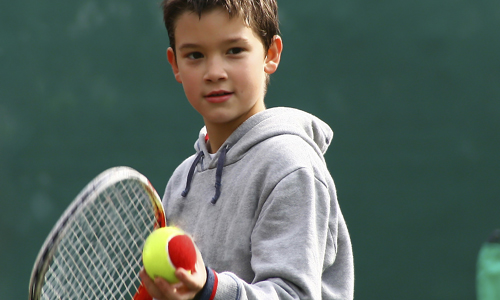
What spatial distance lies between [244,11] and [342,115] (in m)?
2.00

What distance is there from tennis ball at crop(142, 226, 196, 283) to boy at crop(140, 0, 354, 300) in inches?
1.1

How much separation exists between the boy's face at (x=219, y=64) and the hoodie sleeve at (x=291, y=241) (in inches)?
10.8

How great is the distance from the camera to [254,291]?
4.44ft

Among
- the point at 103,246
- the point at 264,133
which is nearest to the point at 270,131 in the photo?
the point at 264,133

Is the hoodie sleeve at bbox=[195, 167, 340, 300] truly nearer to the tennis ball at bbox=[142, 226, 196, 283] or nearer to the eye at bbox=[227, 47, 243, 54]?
the tennis ball at bbox=[142, 226, 196, 283]

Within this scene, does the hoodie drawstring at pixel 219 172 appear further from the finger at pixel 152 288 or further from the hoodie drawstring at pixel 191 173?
the finger at pixel 152 288

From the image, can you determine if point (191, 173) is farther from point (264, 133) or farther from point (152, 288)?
point (152, 288)

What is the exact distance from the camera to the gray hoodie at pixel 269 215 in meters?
1.40

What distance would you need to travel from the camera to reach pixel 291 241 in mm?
1420

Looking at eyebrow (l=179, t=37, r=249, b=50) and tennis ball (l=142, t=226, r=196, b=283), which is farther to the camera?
eyebrow (l=179, t=37, r=249, b=50)

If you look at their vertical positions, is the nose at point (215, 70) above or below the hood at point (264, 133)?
above

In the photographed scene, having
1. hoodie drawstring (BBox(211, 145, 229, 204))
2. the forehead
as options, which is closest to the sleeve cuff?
hoodie drawstring (BBox(211, 145, 229, 204))

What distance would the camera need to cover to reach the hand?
124cm

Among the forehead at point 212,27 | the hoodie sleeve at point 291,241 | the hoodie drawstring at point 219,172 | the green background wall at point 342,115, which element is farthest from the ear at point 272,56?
the green background wall at point 342,115
